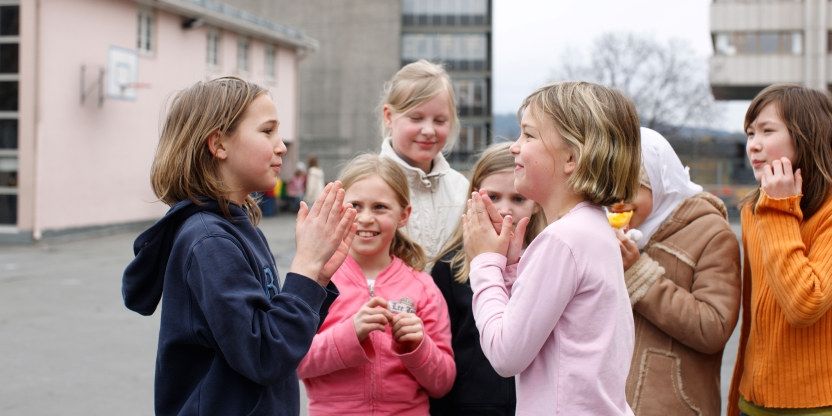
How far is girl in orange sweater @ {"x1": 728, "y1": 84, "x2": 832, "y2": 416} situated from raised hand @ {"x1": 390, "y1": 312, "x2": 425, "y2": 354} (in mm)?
1188

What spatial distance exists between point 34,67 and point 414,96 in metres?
19.0

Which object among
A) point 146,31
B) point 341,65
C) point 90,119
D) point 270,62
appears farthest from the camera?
point 341,65

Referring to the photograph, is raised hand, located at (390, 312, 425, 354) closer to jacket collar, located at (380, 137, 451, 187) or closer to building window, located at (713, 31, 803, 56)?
jacket collar, located at (380, 137, 451, 187)

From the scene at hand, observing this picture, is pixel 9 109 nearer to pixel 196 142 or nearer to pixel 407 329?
pixel 407 329

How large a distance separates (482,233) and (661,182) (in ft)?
3.45

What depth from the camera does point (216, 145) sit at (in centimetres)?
250

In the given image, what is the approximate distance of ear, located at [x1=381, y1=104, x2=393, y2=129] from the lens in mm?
4050

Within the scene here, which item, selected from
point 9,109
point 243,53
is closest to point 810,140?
point 9,109

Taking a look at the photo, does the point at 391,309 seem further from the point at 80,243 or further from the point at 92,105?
the point at 92,105

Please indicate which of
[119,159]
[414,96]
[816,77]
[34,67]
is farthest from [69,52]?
[816,77]

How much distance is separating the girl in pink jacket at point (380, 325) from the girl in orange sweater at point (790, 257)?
112 cm

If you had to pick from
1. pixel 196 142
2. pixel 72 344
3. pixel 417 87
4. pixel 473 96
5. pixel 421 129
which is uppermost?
pixel 473 96

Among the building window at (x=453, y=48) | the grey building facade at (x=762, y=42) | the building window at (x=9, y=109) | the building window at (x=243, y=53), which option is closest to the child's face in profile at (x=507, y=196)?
the building window at (x=9, y=109)

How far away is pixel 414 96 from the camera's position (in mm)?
3910
